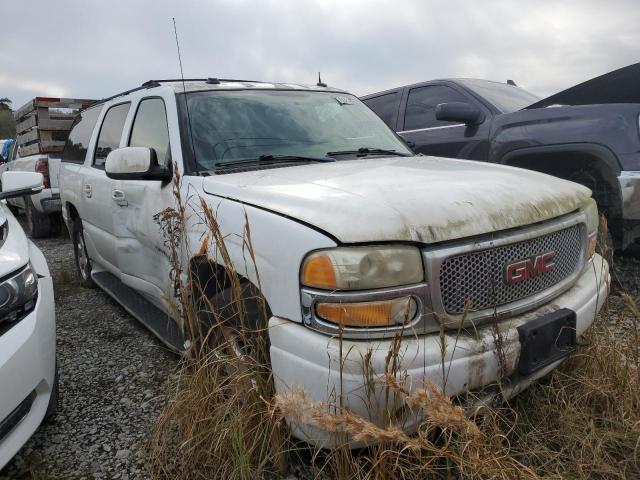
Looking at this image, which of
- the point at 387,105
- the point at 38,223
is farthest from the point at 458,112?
the point at 38,223

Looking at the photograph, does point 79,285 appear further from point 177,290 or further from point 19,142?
point 19,142

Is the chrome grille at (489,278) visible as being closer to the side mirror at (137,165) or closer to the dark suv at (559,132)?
the side mirror at (137,165)

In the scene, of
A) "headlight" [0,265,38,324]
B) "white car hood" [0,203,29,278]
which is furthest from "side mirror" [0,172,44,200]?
"headlight" [0,265,38,324]

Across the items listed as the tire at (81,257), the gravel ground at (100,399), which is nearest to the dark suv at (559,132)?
the gravel ground at (100,399)

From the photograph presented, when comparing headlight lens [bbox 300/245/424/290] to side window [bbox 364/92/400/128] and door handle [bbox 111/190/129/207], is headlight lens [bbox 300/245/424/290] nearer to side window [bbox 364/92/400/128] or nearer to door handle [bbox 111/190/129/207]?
door handle [bbox 111/190/129/207]

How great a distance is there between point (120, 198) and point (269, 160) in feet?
3.85

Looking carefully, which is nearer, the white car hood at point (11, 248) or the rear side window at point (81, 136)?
the white car hood at point (11, 248)

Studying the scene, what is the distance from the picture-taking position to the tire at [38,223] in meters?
7.52

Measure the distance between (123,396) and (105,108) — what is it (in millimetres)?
2505

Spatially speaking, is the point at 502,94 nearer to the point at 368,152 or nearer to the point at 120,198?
the point at 368,152

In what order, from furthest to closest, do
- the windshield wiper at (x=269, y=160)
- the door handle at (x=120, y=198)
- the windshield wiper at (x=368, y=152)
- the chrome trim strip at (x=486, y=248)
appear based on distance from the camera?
the door handle at (x=120, y=198) → the windshield wiper at (x=368, y=152) → the windshield wiper at (x=269, y=160) → the chrome trim strip at (x=486, y=248)

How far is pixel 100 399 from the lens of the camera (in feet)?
8.51

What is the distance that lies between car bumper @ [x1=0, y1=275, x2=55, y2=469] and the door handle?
117 cm

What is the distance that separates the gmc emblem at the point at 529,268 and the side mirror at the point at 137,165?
1726 mm
